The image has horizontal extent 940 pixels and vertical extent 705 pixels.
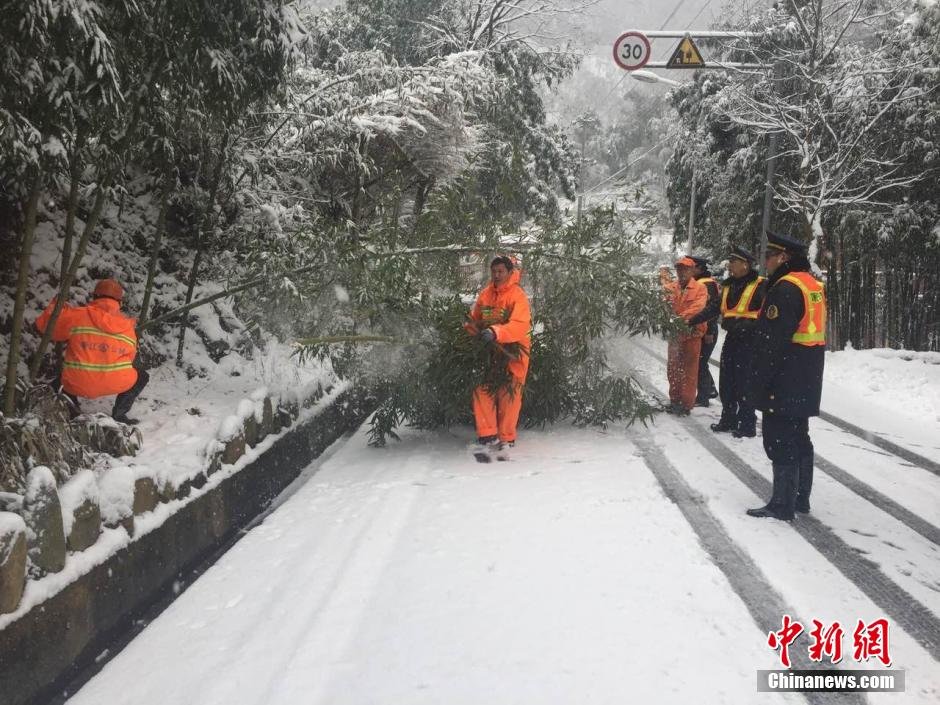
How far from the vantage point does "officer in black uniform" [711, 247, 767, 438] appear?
678cm

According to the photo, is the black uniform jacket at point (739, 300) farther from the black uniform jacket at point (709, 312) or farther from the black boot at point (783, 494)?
the black boot at point (783, 494)

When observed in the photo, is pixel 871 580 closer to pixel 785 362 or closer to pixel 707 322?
pixel 785 362

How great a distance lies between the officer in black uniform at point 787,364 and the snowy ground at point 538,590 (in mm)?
367

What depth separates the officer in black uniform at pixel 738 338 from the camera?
6777mm

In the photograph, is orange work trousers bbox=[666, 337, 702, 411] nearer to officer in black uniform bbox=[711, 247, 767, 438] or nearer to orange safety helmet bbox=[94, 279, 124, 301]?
officer in black uniform bbox=[711, 247, 767, 438]

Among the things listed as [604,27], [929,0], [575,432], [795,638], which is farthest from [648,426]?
[604,27]

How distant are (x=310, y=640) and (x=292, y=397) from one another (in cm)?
374

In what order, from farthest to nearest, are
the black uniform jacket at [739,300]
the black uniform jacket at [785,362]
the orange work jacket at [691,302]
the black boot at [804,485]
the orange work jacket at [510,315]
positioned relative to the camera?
the orange work jacket at [691,302] → the black uniform jacket at [739,300] → the orange work jacket at [510,315] → the black boot at [804,485] → the black uniform jacket at [785,362]

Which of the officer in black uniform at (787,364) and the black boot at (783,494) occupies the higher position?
the officer in black uniform at (787,364)

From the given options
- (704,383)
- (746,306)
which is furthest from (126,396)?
(704,383)

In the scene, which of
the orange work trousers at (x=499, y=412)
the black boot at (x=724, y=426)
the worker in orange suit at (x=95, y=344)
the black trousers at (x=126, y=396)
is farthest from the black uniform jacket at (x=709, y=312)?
the worker in orange suit at (x=95, y=344)

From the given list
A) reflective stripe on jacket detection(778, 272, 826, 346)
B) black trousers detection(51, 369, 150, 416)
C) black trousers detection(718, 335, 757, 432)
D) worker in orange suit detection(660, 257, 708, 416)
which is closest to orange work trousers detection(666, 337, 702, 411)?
worker in orange suit detection(660, 257, 708, 416)

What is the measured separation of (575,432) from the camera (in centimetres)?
713

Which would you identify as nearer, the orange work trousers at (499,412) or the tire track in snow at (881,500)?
the tire track in snow at (881,500)
